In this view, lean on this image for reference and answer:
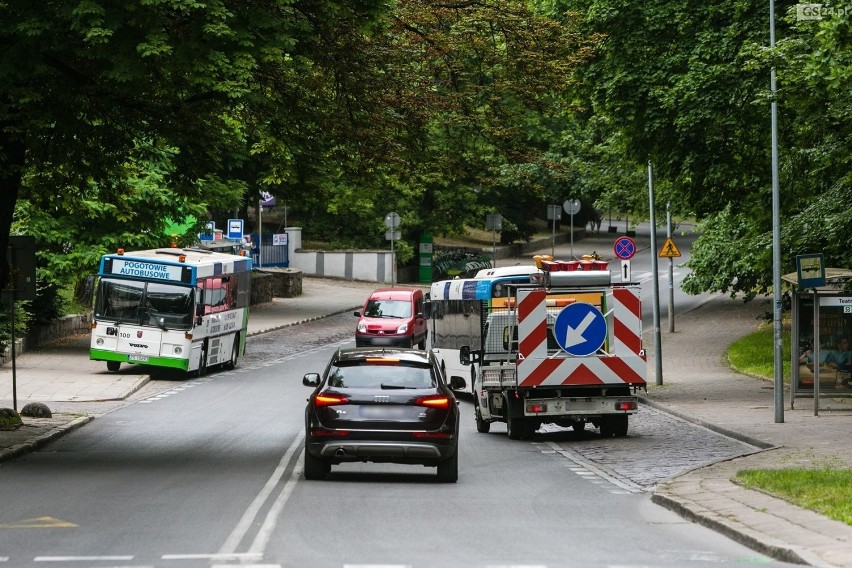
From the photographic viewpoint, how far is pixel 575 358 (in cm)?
2178

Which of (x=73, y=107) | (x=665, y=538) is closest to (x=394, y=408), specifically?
(x=665, y=538)

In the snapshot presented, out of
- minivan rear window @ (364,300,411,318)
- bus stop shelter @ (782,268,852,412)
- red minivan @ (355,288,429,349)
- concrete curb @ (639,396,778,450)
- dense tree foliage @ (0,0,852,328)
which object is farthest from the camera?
minivan rear window @ (364,300,411,318)

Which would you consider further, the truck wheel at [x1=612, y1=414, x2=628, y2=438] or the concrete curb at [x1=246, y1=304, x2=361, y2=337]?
the concrete curb at [x1=246, y1=304, x2=361, y2=337]

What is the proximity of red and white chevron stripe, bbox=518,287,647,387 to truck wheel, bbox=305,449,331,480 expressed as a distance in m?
5.65

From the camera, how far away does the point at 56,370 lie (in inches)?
1369

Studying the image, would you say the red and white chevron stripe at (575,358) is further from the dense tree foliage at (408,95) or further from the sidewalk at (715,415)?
the dense tree foliage at (408,95)

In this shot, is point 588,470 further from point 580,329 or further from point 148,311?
point 148,311

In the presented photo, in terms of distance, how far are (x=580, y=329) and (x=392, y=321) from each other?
20483 mm

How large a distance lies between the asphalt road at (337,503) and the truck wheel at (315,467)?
139 millimetres

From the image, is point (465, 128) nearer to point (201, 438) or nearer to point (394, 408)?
point (201, 438)

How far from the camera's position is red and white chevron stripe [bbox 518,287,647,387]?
2170 cm

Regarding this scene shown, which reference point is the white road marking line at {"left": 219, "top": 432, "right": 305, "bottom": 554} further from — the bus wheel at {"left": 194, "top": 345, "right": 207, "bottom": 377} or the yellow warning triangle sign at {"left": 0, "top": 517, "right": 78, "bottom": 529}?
the bus wheel at {"left": 194, "top": 345, "right": 207, "bottom": 377}

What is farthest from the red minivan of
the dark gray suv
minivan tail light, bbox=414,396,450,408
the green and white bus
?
minivan tail light, bbox=414,396,450,408

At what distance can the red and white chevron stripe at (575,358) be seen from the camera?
2170 centimetres
